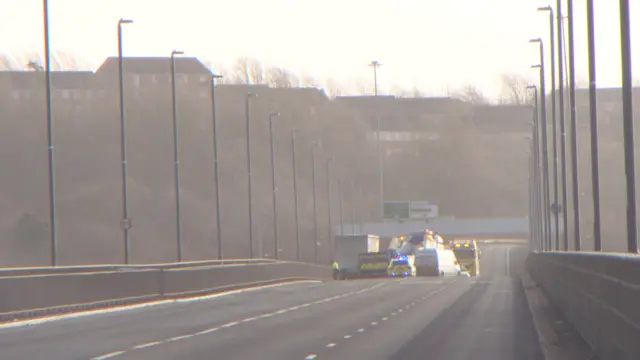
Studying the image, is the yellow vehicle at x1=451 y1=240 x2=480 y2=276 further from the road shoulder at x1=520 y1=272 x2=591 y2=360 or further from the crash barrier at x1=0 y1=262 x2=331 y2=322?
the road shoulder at x1=520 y1=272 x2=591 y2=360

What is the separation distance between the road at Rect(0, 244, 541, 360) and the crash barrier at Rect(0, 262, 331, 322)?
0.70 metres

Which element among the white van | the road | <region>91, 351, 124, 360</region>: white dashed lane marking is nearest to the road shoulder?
the road

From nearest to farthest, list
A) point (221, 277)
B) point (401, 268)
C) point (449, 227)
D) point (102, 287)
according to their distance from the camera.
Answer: point (102, 287), point (221, 277), point (401, 268), point (449, 227)

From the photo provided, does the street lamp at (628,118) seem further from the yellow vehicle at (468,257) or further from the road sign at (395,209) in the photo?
the road sign at (395,209)

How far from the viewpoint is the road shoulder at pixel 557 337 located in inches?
790

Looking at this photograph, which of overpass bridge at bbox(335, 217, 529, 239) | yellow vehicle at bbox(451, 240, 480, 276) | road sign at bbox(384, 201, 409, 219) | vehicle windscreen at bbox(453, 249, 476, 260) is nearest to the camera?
yellow vehicle at bbox(451, 240, 480, 276)

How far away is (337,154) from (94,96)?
154ft

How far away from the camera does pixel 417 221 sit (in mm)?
167125

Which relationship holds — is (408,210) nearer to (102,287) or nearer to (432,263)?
(432,263)

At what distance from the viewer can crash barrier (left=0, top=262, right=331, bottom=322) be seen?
1189 inches

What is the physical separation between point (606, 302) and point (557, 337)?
6.59 m

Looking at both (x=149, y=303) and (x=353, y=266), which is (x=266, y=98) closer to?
(x=353, y=266)

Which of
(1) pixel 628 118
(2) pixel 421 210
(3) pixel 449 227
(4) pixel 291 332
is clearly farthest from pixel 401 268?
(2) pixel 421 210

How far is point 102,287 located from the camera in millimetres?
36438
